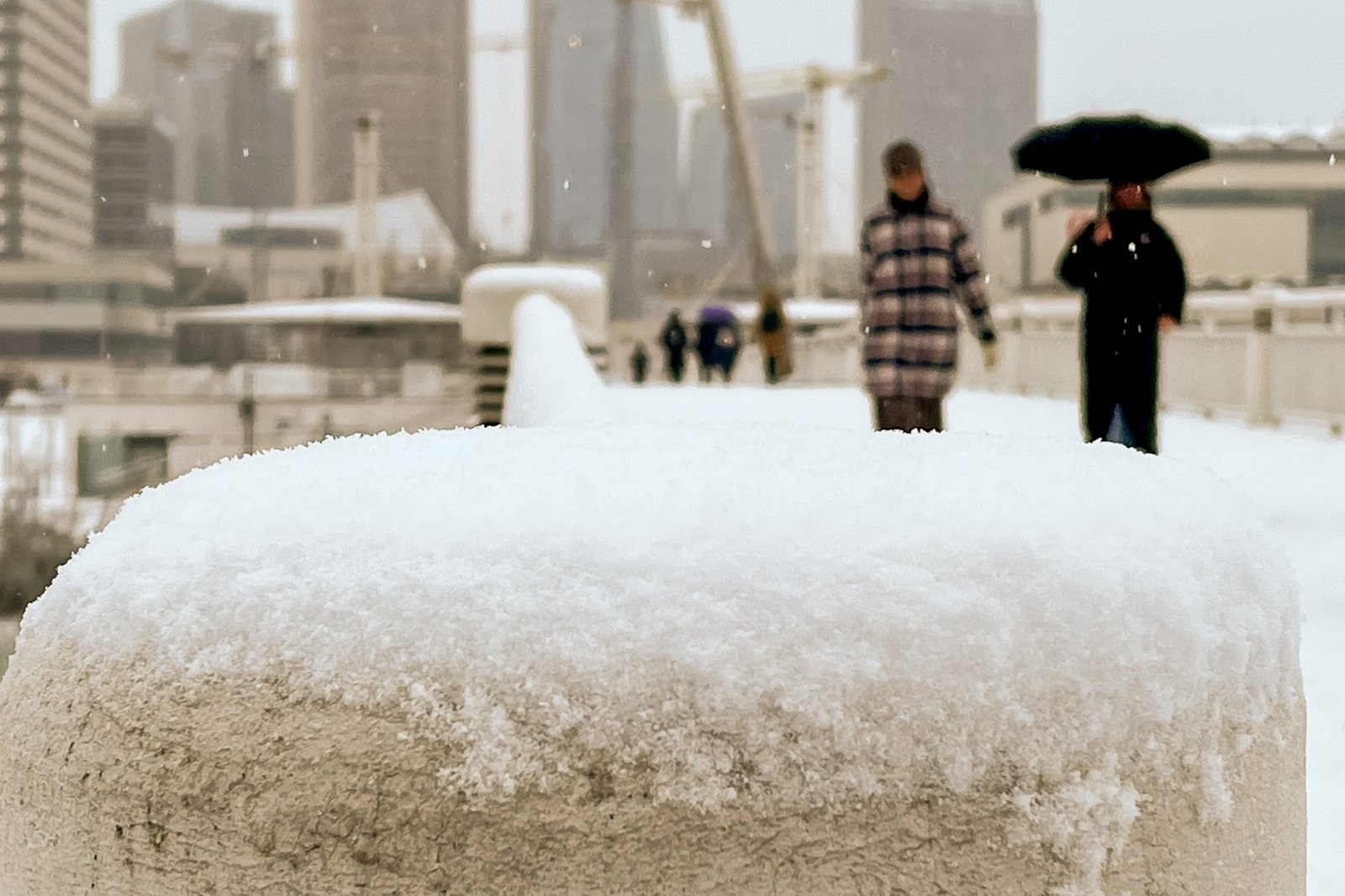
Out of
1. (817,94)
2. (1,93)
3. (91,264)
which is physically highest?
(1,93)

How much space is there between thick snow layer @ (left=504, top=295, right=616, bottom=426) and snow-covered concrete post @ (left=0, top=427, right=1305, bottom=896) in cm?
149

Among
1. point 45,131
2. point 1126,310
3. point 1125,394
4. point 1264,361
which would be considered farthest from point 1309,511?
point 45,131

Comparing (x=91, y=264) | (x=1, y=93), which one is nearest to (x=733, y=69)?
(x=91, y=264)

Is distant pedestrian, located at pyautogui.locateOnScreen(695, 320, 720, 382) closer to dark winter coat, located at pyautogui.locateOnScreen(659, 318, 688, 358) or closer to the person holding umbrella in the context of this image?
dark winter coat, located at pyautogui.locateOnScreen(659, 318, 688, 358)

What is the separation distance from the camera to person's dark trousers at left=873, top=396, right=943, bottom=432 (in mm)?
6215

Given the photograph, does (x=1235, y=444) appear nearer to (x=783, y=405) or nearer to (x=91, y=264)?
(x=783, y=405)

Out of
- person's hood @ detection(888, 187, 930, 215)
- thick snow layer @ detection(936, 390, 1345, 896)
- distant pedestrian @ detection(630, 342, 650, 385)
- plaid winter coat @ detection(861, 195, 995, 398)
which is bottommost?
thick snow layer @ detection(936, 390, 1345, 896)

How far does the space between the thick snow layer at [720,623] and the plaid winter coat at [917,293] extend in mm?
4752

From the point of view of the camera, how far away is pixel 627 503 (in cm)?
123

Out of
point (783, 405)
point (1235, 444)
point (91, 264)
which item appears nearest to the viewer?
point (1235, 444)

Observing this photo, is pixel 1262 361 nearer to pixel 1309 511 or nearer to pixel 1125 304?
pixel 1309 511

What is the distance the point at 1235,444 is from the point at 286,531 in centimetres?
1284

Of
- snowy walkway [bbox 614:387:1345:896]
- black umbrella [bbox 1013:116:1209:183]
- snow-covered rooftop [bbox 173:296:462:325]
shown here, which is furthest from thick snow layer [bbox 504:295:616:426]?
snow-covered rooftop [bbox 173:296:462:325]

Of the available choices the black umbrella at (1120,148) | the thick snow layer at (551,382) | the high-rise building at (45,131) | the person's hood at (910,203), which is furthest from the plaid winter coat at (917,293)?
the high-rise building at (45,131)
